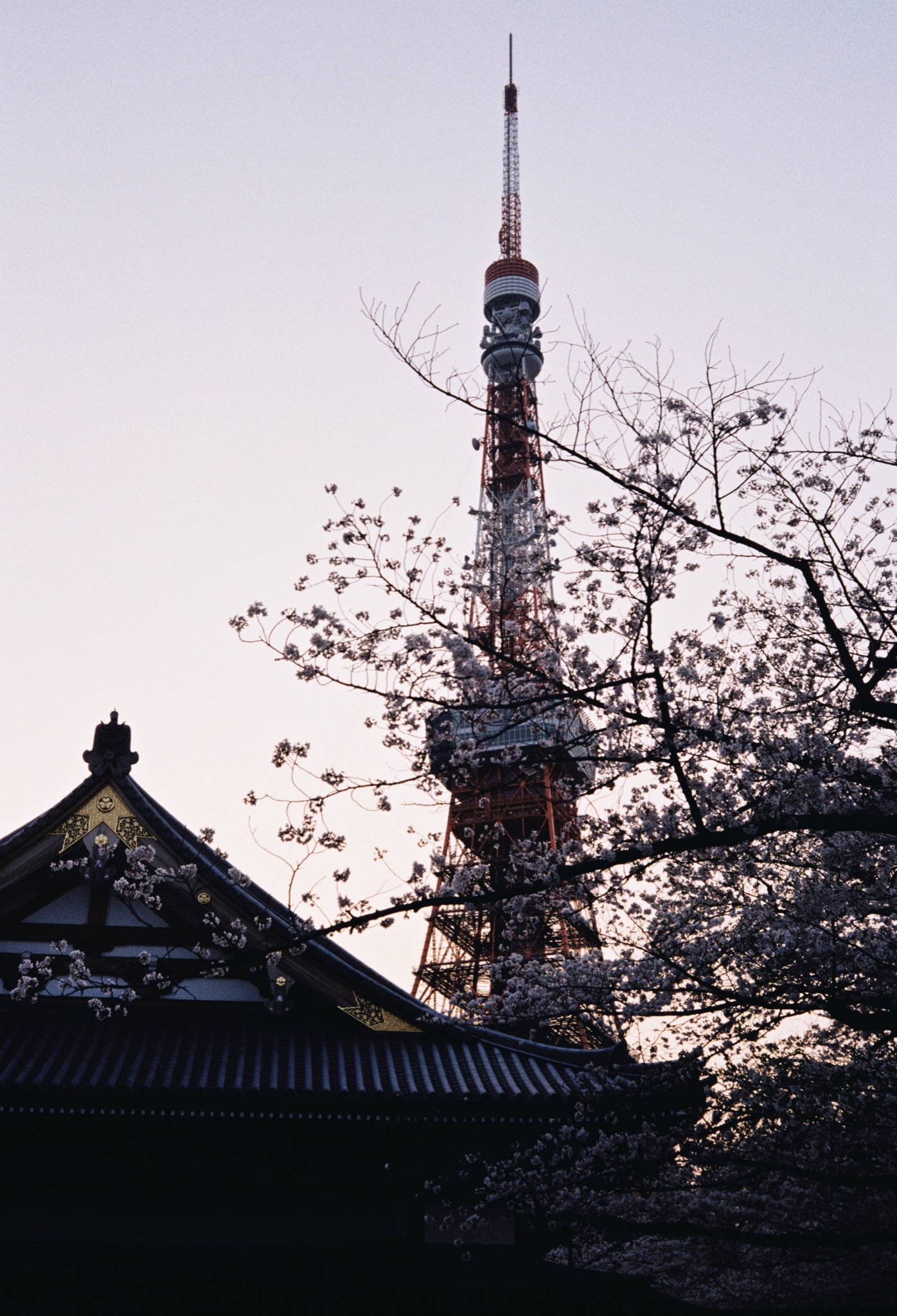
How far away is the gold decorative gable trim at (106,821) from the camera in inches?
412

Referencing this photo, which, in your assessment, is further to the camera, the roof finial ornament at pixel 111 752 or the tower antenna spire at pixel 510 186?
the tower antenna spire at pixel 510 186

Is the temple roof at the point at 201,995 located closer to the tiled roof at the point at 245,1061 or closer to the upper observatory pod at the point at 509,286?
the tiled roof at the point at 245,1061

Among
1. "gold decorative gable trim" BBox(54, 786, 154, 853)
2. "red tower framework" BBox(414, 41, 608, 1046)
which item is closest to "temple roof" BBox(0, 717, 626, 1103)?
"gold decorative gable trim" BBox(54, 786, 154, 853)

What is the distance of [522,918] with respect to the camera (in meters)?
8.83

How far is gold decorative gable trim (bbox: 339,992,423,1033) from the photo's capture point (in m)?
10.1

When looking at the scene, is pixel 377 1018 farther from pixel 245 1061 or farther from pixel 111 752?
pixel 111 752

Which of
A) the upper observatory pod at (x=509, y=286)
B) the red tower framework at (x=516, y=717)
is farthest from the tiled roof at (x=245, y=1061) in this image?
the upper observatory pod at (x=509, y=286)

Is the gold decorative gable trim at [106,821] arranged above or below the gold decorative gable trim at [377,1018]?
above

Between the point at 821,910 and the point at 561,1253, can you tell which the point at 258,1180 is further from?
the point at 821,910

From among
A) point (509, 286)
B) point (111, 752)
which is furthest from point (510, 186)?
point (111, 752)

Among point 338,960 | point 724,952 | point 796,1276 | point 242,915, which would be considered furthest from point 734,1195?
point 796,1276

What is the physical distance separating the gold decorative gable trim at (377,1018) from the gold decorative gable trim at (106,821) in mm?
2658

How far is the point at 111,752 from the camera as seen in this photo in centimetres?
1095

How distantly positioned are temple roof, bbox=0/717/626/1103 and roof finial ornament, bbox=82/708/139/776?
0.75 ft
